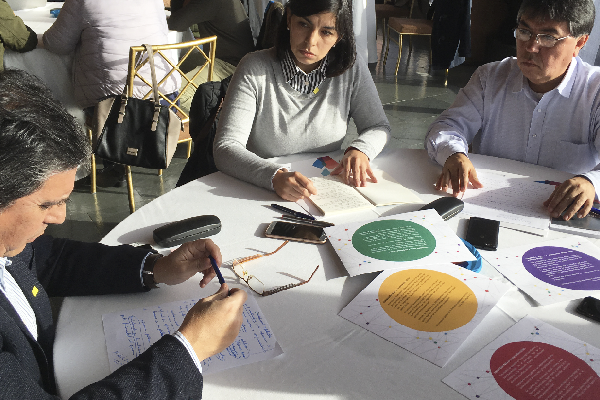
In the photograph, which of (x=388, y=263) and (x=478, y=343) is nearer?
(x=478, y=343)

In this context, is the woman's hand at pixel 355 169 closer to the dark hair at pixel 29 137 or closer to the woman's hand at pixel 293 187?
the woman's hand at pixel 293 187

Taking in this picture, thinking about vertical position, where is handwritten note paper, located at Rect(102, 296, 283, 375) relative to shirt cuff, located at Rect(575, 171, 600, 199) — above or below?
below

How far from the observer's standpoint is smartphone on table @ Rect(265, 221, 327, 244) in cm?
116

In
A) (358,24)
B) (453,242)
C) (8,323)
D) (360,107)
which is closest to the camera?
(8,323)

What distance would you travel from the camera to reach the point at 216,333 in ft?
2.59

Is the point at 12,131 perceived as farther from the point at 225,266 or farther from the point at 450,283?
the point at 450,283

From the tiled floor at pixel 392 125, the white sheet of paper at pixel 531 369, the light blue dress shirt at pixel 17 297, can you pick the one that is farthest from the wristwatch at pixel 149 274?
the tiled floor at pixel 392 125

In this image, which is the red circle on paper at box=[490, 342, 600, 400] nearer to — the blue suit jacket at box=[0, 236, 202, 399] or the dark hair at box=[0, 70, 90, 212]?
the blue suit jacket at box=[0, 236, 202, 399]

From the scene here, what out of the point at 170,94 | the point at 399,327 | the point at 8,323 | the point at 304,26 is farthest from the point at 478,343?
the point at 170,94

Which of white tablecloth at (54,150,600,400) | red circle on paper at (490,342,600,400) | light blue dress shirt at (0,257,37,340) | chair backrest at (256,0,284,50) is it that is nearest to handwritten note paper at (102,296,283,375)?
white tablecloth at (54,150,600,400)

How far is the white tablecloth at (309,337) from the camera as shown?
2.49 feet

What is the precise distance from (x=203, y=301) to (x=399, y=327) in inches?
13.4

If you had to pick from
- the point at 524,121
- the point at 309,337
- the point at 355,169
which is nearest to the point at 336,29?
the point at 355,169

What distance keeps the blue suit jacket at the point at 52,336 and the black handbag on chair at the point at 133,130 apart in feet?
4.56
